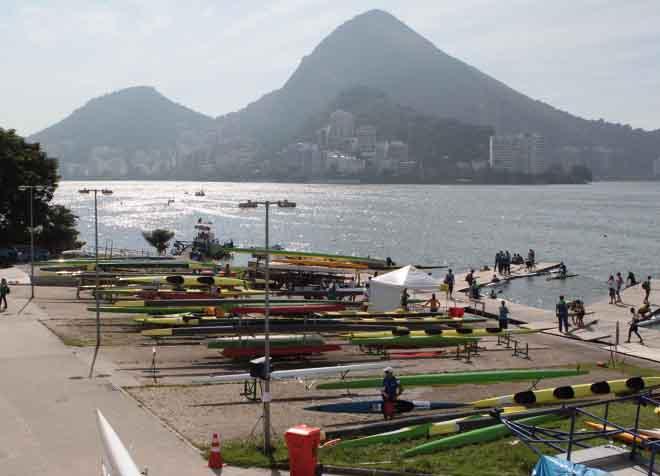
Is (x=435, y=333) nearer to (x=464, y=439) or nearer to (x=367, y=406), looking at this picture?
(x=367, y=406)

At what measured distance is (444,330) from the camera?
2212 cm

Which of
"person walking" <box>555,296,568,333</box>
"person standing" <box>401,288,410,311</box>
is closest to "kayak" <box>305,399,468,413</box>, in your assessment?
"person walking" <box>555,296,568,333</box>

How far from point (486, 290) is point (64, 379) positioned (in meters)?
31.2

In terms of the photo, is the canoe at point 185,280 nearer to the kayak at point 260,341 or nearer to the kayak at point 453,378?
the kayak at point 260,341

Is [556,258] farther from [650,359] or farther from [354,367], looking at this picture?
[354,367]

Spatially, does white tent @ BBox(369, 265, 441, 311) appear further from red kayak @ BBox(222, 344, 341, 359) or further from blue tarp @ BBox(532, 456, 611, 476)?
blue tarp @ BBox(532, 456, 611, 476)

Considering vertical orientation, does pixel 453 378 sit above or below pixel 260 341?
below

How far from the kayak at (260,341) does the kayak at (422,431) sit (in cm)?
693

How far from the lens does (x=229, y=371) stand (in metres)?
18.3

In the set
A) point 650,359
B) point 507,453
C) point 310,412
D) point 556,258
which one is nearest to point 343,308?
point 650,359

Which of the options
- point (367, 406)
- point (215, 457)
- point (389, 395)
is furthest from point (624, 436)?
point (215, 457)

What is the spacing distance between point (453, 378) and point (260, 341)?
5.68 metres

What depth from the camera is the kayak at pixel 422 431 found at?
1237 cm

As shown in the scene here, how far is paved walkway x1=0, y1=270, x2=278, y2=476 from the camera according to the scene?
1130cm
